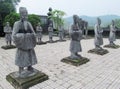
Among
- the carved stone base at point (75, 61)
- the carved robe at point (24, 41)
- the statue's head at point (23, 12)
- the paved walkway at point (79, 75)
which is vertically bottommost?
the paved walkway at point (79, 75)

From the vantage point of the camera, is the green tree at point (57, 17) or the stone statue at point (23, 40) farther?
the green tree at point (57, 17)

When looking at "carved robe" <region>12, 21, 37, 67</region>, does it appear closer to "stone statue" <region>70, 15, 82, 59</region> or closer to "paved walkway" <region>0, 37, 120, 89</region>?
"paved walkway" <region>0, 37, 120, 89</region>

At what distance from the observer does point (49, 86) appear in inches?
151

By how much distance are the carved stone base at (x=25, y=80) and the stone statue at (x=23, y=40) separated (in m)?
0.20

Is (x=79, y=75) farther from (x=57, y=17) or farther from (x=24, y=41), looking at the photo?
(x=57, y=17)

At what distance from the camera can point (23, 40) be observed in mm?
3725

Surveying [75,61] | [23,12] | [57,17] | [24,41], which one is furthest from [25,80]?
[57,17]

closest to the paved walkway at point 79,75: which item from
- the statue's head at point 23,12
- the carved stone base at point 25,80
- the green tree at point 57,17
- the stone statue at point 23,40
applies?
the carved stone base at point 25,80

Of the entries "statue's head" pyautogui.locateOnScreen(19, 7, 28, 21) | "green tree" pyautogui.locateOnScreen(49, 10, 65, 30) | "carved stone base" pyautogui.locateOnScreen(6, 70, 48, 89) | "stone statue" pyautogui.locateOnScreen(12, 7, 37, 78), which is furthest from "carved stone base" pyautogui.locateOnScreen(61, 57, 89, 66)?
"green tree" pyautogui.locateOnScreen(49, 10, 65, 30)

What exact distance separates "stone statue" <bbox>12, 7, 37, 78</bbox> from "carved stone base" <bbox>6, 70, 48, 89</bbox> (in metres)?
0.20

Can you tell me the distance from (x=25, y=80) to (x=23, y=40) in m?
1.13

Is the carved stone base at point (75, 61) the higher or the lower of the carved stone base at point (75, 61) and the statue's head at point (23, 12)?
the lower

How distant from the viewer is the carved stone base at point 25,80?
3.71m

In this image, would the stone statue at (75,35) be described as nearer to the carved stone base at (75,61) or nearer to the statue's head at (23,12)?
the carved stone base at (75,61)
